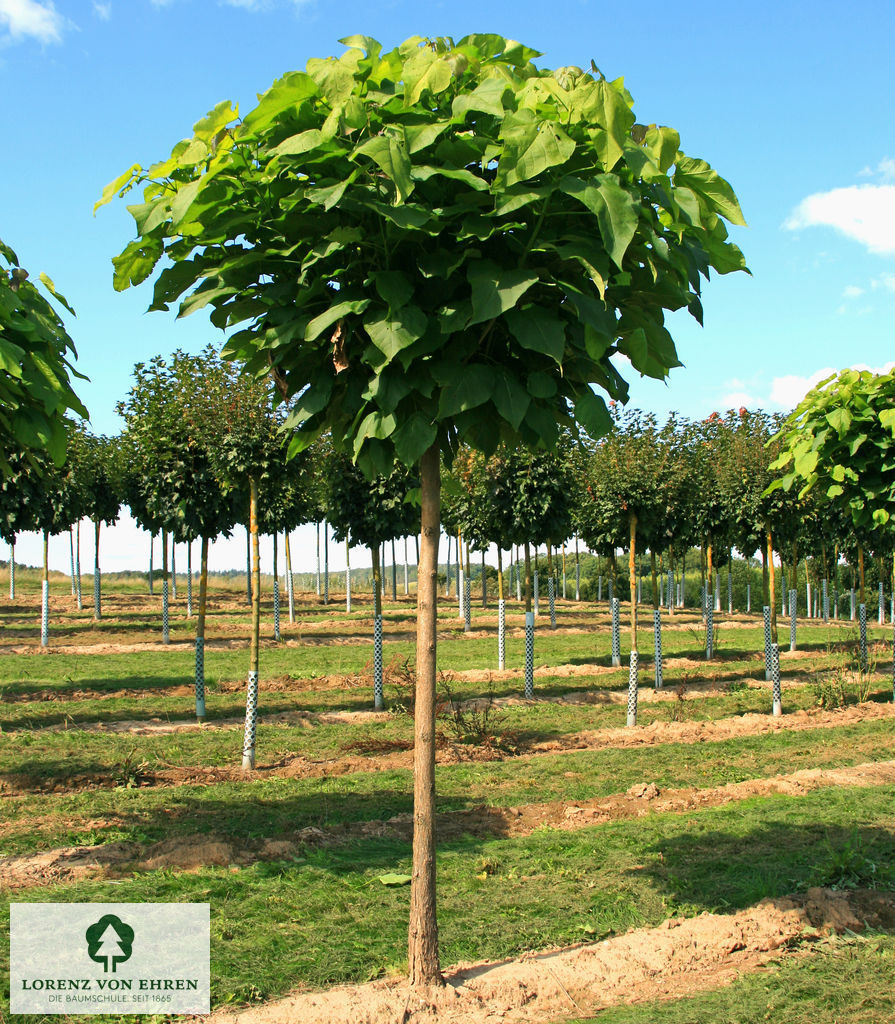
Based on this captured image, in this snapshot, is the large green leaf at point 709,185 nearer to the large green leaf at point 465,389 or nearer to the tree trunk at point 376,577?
the large green leaf at point 465,389

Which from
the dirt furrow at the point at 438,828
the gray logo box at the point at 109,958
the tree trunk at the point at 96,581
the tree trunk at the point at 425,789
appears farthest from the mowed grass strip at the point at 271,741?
the tree trunk at the point at 96,581

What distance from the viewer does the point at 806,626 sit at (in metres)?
38.6

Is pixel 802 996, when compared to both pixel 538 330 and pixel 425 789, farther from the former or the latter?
pixel 538 330

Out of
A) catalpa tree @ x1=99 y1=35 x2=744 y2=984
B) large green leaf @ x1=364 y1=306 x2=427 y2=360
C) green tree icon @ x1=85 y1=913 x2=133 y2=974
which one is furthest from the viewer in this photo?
green tree icon @ x1=85 y1=913 x2=133 y2=974

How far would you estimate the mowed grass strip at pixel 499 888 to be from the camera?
4949 mm

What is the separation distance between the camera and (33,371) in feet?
16.6

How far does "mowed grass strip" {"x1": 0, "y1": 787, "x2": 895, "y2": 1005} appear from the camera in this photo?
495 cm

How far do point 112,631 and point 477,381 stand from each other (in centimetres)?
2640

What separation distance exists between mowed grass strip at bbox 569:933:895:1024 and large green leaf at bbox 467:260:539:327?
342 centimetres

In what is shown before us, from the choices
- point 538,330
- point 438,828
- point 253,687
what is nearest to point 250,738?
point 253,687

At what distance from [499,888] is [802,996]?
237 centimetres

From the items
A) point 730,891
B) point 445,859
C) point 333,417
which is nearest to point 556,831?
point 445,859

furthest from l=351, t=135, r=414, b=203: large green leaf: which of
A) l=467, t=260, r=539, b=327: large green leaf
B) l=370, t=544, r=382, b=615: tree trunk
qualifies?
l=370, t=544, r=382, b=615: tree trunk

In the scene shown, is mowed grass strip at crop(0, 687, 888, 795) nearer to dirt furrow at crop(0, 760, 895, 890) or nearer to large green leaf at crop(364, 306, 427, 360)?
dirt furrow at crop(0, 760, 895, 890)
